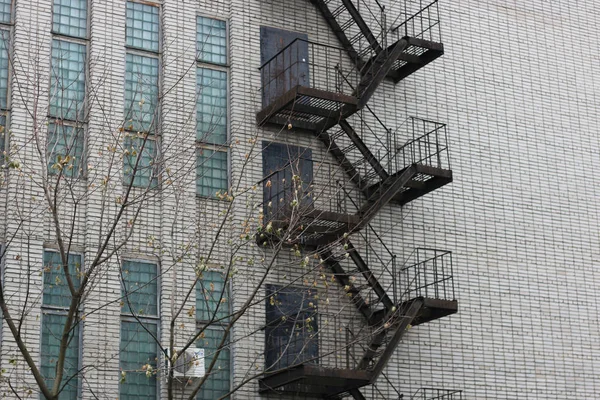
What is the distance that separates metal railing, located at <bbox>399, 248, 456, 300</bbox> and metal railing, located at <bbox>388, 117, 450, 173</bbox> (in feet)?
6.86

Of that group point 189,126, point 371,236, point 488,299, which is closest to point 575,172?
point 488,299

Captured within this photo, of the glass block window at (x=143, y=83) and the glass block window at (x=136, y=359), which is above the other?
the glass block window at (x=143, y=83)

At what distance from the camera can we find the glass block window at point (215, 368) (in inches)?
843

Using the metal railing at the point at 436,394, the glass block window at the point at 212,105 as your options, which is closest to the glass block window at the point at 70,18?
the glass block window at the point at 212,105

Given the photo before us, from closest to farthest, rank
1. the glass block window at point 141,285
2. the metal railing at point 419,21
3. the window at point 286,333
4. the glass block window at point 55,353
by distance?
the glass block window at point 55,353 → the glass block window at point 141,285 → the window at point 286,333 → the metal railing at point 419,21

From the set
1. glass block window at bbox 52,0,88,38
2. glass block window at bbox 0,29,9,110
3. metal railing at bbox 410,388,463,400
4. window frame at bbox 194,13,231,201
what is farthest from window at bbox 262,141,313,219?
glass block window at bbox 0,29,9,110

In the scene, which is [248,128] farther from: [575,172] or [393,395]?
[575,172]

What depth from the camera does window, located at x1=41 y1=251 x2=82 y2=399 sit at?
2006cm

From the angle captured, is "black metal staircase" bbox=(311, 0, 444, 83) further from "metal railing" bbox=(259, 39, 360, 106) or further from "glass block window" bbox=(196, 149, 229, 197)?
"glass block window" bbox=(196, 149, 229, 197)

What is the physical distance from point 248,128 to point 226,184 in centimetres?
137

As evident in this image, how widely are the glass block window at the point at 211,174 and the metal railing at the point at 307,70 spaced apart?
68.0 inches

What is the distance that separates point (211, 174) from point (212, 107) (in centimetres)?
158

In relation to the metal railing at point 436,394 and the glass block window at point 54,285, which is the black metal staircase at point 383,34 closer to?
the metal railing at point 436,394

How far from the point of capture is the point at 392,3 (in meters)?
26.5
